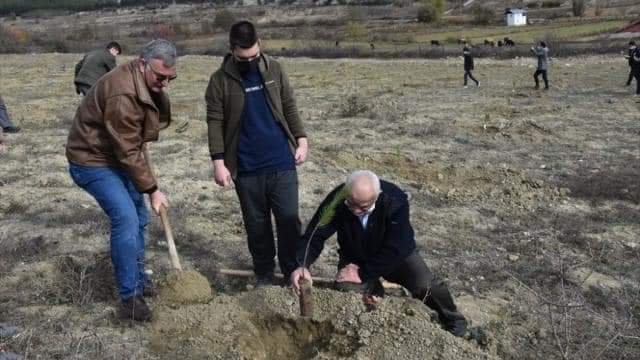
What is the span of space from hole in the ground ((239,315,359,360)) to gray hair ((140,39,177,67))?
1578 millimetres

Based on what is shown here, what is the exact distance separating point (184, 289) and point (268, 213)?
28.4 inches

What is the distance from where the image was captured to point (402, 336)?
3.59 meters

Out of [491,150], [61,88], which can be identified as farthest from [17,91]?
A: [491,150]

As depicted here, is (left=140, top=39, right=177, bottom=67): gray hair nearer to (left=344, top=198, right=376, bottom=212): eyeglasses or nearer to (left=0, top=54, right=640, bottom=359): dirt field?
(left=344, top=198, right=376, bottom=212): eyeglasses

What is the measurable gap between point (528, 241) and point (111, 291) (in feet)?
12.2

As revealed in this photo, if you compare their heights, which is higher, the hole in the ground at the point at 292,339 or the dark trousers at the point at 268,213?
the dark trousers at the point at 268,213

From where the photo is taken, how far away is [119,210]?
3.64 meters

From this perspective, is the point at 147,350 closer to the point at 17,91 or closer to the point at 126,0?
the point at 17,91

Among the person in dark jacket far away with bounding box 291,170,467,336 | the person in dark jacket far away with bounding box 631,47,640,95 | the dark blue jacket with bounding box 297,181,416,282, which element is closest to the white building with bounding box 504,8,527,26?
the person in dark jacket far away with bounding box 631,47,640,95

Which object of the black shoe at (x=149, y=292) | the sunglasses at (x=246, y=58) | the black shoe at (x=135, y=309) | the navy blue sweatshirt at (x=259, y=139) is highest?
the sunglasses at (x=246, y=58)

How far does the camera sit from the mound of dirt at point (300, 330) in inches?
139

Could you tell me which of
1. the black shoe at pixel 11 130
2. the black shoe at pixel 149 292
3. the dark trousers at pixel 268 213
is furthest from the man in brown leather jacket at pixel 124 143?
the black shoe at pixel 11 130

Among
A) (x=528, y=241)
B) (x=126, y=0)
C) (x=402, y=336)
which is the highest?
(x=126, y=0)

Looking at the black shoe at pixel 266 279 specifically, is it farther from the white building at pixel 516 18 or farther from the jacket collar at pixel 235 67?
the white building at pixel 516 18
